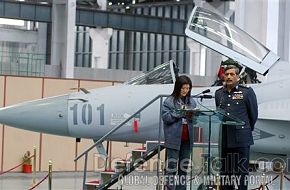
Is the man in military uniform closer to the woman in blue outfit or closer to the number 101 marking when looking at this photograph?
the woman in blue outfit

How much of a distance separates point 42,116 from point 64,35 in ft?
80.5

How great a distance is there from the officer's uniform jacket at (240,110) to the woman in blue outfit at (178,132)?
58 centimetres

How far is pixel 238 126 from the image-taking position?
8320 millimetres

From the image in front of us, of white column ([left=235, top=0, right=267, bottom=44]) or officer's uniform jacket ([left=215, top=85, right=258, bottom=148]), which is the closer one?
officer's uniform jacket ([left=215, top=85, right=258, bottom=148])

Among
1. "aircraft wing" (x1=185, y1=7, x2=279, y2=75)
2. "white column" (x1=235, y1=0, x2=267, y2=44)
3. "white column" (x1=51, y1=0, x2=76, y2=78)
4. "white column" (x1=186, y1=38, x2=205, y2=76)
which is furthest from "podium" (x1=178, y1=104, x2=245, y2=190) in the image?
"white column" (x1=186, y1=38, x2=205, y2=76)

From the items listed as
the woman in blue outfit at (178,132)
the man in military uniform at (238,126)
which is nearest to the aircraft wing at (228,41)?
the woman in blue outfit at (178,132)

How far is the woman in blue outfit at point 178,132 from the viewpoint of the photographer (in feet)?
29.0

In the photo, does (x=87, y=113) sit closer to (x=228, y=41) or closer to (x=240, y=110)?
(x=228, y=41)

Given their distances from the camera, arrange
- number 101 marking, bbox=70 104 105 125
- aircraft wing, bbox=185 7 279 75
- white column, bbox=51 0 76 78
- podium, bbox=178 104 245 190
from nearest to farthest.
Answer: podium, bbox=178 104 245 190, aircraft wing, bbox=185 7 279 75, number 101 marking, bbox=70 104 105 125, white column, bbox=51 0 76 78

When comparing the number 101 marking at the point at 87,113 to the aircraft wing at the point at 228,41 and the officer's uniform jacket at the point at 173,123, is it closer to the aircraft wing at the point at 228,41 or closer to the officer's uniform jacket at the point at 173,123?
the aircraft wing at the point at 228,41

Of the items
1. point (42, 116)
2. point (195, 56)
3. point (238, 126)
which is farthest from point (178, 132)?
point (195, 56)

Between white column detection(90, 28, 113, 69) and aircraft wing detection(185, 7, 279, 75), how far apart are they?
3054 centimetres

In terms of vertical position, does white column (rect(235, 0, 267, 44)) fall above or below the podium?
above

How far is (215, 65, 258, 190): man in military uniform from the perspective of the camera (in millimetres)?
8266
